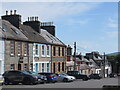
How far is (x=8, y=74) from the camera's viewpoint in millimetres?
27438

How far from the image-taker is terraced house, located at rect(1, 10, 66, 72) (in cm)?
3481

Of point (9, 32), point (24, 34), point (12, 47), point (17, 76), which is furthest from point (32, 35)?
point (17, 76)

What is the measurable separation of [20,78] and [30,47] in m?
12.6

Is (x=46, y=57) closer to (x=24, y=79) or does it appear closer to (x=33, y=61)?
(x=33, y=61)

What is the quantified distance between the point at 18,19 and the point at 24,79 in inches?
612

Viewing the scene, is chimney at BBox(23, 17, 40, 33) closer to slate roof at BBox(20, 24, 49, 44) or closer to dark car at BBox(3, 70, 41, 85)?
slate roof at BBox(20, 24, 49, 44)

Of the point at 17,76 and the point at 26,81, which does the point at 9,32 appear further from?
the point at 26,81

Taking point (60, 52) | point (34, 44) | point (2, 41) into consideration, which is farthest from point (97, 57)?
point (2, 41)

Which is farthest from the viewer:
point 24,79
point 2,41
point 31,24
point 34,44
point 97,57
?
point 97,57

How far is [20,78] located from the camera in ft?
88.2

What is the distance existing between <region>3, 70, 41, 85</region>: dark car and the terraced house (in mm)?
5923

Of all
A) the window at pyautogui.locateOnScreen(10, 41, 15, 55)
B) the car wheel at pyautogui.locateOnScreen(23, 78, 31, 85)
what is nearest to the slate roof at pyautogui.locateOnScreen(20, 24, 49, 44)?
the window at pyautogui.locateOnScreen(10, 41, 15, 55)

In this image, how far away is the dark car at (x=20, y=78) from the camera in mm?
26641

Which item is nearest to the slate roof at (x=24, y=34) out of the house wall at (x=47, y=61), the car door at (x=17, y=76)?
the house wall at (x=47, y=61)
